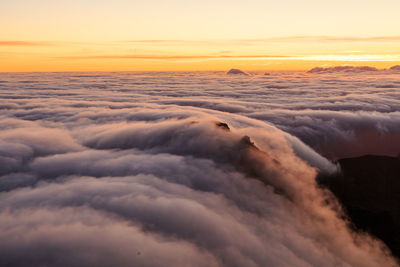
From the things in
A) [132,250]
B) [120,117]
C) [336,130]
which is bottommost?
[336,130]

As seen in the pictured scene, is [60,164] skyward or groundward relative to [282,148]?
skyward

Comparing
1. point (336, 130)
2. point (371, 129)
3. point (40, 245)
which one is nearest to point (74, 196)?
point (40, 245)

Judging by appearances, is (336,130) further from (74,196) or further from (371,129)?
(74,196)

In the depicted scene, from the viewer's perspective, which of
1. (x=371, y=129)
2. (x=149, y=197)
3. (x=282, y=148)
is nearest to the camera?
(x=149, y=197)

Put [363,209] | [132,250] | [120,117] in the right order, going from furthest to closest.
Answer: [120,117], [363,209], [132,250]

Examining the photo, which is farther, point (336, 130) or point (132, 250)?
point (336, 130)

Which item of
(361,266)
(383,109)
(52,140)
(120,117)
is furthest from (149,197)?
(383,109)
